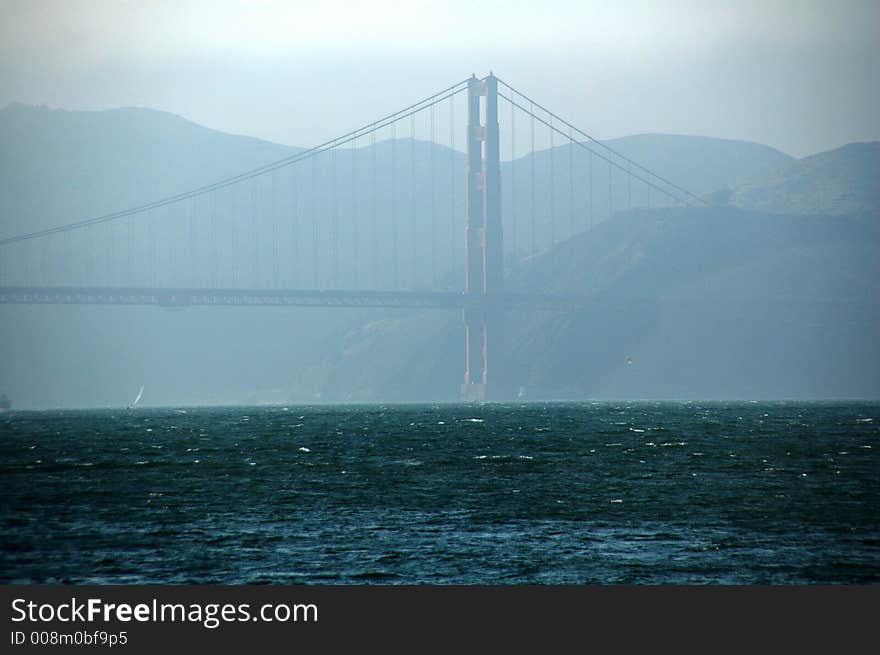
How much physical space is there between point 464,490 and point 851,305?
15440cm

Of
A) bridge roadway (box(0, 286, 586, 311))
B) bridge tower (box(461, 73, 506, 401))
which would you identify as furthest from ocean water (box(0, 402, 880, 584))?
bridge tower (box(461, 73, 506, 401))

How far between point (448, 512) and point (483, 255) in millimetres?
138372

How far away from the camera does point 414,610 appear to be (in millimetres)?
25312

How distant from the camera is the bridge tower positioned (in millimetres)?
173250

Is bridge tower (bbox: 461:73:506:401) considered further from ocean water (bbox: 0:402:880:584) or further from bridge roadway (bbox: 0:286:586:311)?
ocean water (bbox: 0:402:880:584)

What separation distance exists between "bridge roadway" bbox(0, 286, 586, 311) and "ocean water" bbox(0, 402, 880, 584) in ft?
222

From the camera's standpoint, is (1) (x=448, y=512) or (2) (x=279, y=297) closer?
(1) (x=448, y=512)

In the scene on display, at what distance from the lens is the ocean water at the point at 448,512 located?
3050 centimetres

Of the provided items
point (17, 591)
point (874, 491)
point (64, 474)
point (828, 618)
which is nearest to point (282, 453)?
point (64, 474)

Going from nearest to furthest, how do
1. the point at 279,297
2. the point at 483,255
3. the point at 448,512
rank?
1. the point at 448,512
2. the point at 279,297
3. the point at 483,255

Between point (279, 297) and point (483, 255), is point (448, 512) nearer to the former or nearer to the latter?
point (279, 297)

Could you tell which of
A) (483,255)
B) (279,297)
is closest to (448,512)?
(279,297)

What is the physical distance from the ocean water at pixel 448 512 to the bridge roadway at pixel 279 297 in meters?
67.6

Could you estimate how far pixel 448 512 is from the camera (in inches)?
1588
